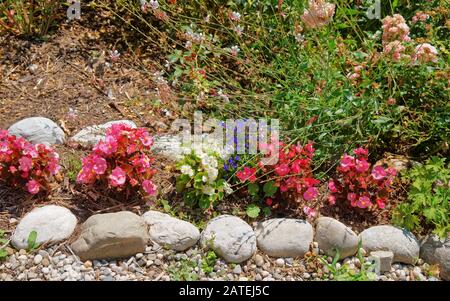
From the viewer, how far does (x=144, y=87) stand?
3885 mm

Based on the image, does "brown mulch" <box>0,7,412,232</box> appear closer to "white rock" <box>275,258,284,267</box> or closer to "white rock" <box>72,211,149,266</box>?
"white rock" <box>72,211,149,266</box>

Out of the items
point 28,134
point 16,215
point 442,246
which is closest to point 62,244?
point 16,215

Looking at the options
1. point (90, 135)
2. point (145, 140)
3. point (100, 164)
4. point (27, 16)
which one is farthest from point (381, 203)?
point (27, 16)

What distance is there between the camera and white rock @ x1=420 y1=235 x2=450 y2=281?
9.87 ft

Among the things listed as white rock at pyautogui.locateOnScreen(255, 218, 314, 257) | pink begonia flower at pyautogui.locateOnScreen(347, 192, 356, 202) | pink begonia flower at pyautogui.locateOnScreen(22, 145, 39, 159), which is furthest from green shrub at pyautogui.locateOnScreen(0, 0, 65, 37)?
pink begonia flower at pyautogui.locateOnScreen(347, 192, 356, 202)

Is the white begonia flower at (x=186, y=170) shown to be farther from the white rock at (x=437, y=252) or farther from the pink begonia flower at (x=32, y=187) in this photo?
the white rock at (x=437, y=252)

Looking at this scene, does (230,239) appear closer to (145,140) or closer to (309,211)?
(309,211)

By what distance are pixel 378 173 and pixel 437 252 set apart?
53 centimetres

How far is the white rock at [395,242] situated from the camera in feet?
9.97

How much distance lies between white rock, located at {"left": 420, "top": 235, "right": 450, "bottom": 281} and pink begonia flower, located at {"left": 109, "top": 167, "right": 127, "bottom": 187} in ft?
5.54

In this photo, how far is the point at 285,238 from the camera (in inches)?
119

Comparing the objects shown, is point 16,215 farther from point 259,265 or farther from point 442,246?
point 442,246
